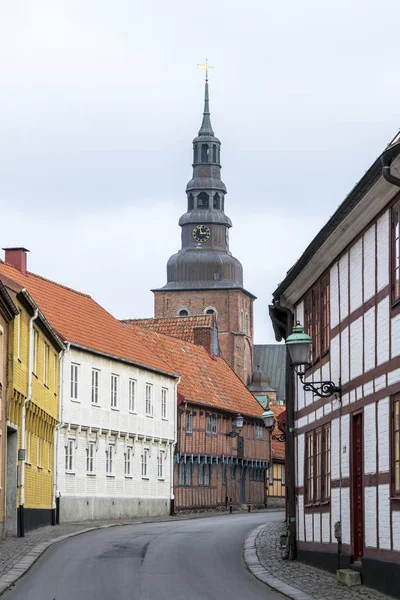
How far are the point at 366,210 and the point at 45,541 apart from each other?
14650 millimetres

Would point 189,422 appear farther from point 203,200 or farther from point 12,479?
point 203,200

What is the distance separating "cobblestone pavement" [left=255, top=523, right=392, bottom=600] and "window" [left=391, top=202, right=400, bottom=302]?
411 cm

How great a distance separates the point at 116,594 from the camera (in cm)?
1867

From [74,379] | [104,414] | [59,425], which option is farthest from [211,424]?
[59,425]

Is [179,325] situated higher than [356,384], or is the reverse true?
[179,325]

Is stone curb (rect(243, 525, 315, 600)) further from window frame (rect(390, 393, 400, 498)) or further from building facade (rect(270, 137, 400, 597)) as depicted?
window frame (rect(390, 393, 400, 498))

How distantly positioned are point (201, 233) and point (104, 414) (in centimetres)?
8015

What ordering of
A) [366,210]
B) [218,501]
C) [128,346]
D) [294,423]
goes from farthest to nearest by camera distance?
1. [218,501]
2. [128,346]
3. [294,423]
4. [366,210]

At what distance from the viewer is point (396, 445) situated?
722 inches

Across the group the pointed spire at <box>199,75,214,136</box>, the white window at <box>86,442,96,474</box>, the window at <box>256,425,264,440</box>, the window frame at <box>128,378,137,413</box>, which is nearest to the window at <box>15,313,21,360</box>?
the white window at <box>86,442,96,474</box>

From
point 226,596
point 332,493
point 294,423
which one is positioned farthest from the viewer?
point 294,423

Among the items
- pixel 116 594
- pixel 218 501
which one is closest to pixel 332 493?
pixel 116 594

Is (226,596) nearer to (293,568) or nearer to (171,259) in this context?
(293,568)

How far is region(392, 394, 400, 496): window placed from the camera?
18219 mm
